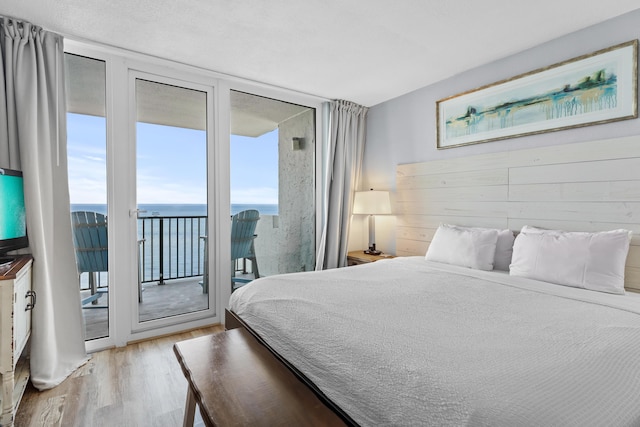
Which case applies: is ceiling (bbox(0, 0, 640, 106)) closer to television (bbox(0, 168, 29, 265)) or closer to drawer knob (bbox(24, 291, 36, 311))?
television (bbox(0, 168, 29, 265))

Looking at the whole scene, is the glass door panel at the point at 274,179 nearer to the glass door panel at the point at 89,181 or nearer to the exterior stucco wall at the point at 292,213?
the exterior stucco wall at the point at 292,213

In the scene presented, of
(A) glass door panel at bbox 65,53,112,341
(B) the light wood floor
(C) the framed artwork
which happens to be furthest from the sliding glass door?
(C) the framed artwork

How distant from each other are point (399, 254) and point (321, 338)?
8.13ft

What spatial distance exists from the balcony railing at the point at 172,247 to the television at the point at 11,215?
941mm

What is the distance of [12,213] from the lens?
1956 mm

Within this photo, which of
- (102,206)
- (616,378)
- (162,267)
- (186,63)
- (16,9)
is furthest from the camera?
(162,267)

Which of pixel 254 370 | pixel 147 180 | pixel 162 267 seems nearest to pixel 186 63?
pixel 147 180

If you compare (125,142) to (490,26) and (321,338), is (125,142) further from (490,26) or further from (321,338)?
(490,26)

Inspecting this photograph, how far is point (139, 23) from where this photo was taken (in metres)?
2.23

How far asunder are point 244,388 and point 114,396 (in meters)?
1.35

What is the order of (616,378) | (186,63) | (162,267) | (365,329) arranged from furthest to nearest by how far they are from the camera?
(162,267)
(186,63)
(365,329)
(616,378)

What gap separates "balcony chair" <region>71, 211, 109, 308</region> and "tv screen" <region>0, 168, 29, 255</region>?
442 mm

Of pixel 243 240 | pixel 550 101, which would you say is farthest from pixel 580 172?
pixel 243 240

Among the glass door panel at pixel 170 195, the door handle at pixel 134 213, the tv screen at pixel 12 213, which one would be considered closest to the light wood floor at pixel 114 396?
the glass door panel at pixel 170 195
